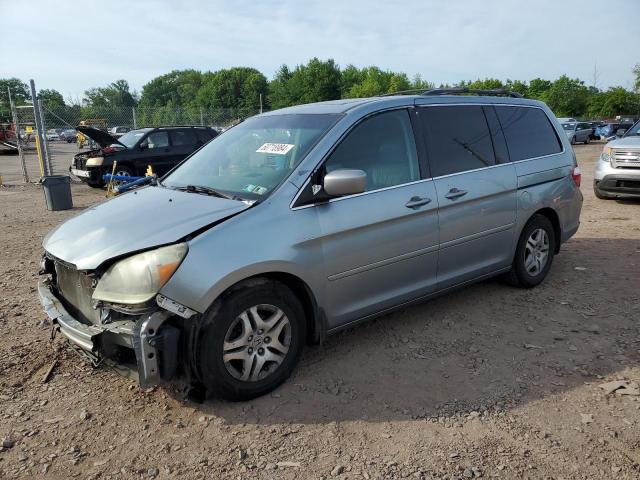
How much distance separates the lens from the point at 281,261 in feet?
9.78

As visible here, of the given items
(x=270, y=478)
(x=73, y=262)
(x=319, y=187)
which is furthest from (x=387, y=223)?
(x=73, y=262)

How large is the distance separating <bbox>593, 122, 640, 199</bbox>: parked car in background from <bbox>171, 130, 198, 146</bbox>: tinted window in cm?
975

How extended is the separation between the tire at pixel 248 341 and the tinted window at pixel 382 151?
98 cm

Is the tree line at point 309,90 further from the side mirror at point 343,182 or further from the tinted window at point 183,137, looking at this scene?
the side mirror at point 343,182

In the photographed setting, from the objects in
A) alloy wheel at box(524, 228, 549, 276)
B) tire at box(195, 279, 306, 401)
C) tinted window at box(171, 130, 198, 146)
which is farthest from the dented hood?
tinted window at box(171, 130, 198, 146)

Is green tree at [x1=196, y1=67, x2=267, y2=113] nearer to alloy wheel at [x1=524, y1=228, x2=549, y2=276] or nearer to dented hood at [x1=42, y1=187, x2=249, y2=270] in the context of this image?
alloy wheel at [x1=524, y1=228, x2=549, y2=276]

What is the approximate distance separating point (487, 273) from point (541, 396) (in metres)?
1.48

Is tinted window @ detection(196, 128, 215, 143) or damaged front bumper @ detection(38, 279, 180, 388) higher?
tinted window @ detection(196, 128, 215, 143)

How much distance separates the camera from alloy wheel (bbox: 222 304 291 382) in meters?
2.94

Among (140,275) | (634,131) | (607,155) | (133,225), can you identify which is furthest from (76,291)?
(634,131)

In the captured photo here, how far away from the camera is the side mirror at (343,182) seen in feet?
10.3

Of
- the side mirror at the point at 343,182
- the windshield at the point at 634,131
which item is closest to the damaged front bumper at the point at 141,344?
the side mirror at the point at 343,182

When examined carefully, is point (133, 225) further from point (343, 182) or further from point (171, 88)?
point (171, 88)

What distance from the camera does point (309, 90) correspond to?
85812 mm
